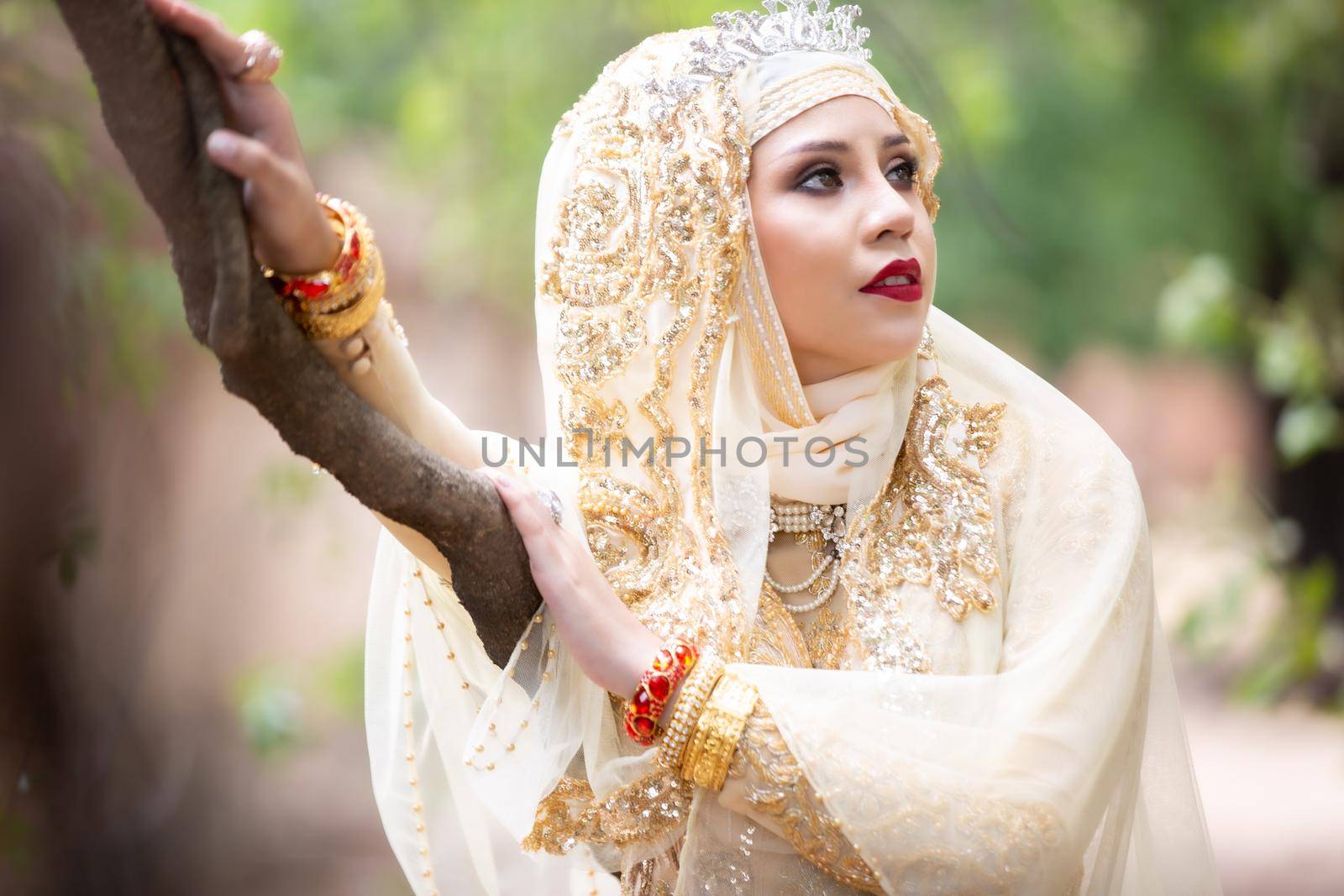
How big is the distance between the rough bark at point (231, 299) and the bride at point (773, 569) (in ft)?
0.30

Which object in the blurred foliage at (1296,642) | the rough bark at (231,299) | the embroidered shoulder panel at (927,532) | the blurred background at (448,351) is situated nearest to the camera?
the rough bark at (231,299)

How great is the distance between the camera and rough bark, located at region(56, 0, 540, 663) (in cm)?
98

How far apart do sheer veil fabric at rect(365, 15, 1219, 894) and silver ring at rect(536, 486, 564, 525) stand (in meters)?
0.04

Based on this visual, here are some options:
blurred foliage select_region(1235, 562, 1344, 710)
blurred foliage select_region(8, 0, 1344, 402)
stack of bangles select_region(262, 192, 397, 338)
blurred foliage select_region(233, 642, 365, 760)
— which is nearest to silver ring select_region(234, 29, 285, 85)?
stack of bangles select_region(262, 192, 397, 338)

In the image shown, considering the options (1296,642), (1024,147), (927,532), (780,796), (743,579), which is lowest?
(780,796)

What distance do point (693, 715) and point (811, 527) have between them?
0.36 meters

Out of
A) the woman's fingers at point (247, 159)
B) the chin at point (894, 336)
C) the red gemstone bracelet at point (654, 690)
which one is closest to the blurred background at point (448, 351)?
the chin at point (894, 336)

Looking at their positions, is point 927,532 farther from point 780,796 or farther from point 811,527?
point 780,796

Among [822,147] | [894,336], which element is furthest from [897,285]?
[822,147]

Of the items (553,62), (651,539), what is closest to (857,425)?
(651,539)

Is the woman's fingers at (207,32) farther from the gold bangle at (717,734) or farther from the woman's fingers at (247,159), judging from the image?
the gold bangle at (717,734)

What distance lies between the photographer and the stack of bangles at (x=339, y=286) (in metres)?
1.15

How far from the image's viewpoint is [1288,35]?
4617mm

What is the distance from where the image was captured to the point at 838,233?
1.46m
